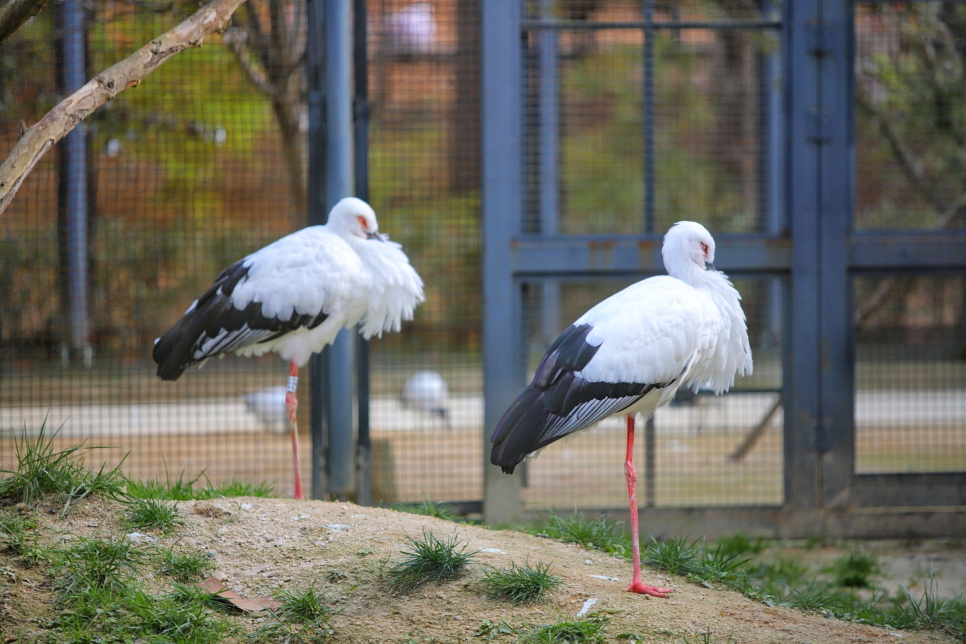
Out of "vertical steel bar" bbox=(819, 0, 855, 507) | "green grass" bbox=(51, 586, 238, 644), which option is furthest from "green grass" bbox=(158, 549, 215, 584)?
"vertical steel bar" bbox=(819, 0, 855, 507)

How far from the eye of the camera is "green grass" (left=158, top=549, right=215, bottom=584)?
131 inches

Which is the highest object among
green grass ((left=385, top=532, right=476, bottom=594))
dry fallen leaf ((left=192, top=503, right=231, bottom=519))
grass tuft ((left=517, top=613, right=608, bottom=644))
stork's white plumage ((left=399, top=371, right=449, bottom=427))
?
stork's white plumage ((left=399, top=371, right=449, bottom=427))

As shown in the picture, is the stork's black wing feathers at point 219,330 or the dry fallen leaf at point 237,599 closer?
the dry fallen leaf at point 237,599

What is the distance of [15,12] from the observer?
3268mm

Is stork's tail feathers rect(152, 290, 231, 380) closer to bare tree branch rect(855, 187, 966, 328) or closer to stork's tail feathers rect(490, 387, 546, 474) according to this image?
stork's tail feathers rect(490, 387, 546, 474)

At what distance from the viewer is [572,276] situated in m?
5.76

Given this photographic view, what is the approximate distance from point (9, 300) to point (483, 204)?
303 centimetres

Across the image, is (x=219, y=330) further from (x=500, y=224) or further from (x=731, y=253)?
(x=731, y=253)

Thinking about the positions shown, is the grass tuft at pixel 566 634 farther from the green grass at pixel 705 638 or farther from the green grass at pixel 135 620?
the green grass at pixel 135 620

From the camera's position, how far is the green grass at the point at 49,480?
366cm

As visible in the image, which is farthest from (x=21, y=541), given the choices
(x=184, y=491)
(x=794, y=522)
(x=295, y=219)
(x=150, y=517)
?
(x=794, y=522)

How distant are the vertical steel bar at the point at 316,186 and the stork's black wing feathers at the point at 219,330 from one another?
82cm

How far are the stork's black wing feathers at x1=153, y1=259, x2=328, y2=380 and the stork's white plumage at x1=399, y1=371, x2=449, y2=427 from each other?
2.33m

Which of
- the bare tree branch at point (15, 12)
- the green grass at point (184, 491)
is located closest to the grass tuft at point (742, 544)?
the green grass at point (184, 491)
